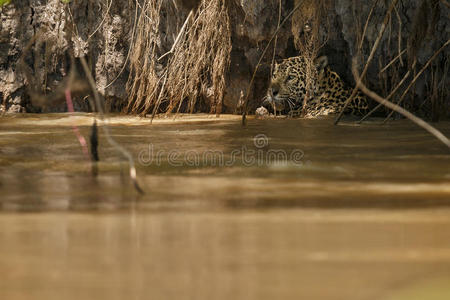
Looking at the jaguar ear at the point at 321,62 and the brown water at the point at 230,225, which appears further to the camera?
the jaguar ear at the point at 321,62

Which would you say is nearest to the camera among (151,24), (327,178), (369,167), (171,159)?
(327,178)

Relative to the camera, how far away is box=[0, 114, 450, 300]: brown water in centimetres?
160

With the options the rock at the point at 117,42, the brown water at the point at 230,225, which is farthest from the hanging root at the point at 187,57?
the brown water at the point at 230,225

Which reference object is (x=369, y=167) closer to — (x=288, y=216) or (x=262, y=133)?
(x=288, y=216)

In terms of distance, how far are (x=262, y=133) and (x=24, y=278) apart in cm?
385

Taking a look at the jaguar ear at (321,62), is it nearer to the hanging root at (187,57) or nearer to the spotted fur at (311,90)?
the spotted fur at (311,90)

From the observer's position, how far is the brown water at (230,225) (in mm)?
1598

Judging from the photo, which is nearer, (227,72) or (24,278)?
(24,278)

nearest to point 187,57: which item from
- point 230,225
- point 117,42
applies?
point 117,42

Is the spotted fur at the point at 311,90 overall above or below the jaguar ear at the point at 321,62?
below

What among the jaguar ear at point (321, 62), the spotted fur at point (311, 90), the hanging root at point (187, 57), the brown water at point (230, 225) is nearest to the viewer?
the brown water at point (230, 225)

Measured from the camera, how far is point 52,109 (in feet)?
28.3

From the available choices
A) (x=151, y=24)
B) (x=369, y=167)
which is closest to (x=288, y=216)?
(x=369, y=167)

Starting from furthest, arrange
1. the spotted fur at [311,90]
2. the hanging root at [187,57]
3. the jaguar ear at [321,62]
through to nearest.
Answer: the jaguar ear at [321,62] < the spotted fur at [311,90] < the hanging root at [187,57]
